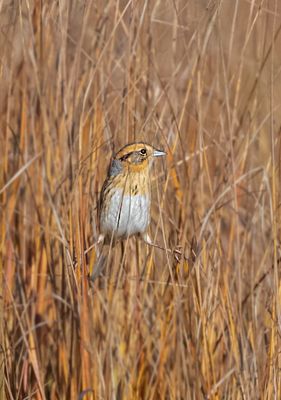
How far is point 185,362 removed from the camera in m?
1.87

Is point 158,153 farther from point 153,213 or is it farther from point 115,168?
point 153,213

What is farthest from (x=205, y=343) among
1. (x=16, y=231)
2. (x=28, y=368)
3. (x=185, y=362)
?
(x=16, y=231)

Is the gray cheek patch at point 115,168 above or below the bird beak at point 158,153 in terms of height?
below

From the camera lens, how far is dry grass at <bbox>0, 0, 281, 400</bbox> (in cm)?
186

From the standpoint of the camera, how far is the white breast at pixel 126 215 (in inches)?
75.5

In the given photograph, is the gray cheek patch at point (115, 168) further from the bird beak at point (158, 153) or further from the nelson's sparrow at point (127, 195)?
the bird beak at point (158, 153)

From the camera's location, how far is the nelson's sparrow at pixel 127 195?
76.1 inches

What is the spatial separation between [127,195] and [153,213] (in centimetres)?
28

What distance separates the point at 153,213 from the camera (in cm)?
229

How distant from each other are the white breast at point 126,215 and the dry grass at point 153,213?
0.12ft

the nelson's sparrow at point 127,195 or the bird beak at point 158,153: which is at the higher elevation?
the bird beak at point 158,153

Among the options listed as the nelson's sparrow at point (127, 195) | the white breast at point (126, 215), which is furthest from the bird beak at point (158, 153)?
the white breast at point (126, 215)

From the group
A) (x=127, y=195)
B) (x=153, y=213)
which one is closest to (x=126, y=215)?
(x=127, y=195)

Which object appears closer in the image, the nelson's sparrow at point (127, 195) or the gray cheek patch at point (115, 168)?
the nelson's sparrow at point (127, 195)
